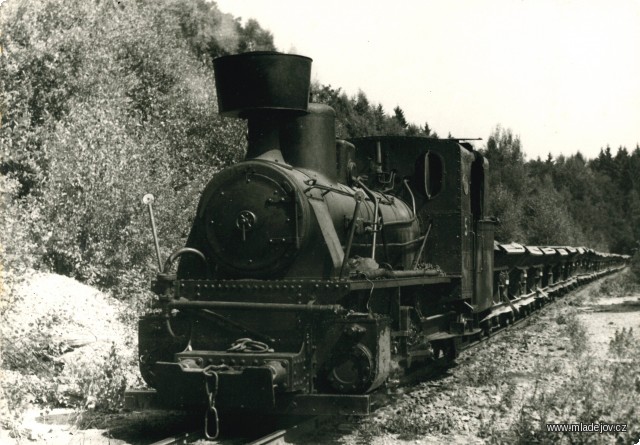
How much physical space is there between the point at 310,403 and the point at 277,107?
307cm

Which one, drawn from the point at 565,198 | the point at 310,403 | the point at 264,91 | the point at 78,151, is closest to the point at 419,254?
the point at 264,91

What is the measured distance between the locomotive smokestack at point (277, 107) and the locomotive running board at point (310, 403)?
2.62 meters

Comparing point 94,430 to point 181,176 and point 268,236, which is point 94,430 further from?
point 181,176

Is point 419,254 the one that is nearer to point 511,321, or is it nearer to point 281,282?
point 281,282

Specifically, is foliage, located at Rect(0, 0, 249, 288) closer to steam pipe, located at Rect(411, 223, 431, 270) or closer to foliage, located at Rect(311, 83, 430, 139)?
steam pipe, located at Rect(411, 223, 431, 270)

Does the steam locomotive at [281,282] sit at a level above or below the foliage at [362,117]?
below

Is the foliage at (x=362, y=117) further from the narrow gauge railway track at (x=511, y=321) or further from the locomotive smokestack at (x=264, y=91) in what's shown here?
the locomotive smokestack at (x=264, y=91)

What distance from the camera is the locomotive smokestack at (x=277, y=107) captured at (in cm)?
823

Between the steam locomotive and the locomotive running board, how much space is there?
11 mm

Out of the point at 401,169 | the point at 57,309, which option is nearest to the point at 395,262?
the point at 401,169

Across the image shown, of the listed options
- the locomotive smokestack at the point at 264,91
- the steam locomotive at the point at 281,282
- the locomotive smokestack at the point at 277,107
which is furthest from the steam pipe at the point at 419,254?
the locomotive smokestack at the point at 264,91

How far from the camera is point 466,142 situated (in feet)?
40.3

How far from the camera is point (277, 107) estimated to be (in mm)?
8312

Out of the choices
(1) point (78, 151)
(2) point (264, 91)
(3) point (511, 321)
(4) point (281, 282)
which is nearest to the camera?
(4) point (281, 282)
